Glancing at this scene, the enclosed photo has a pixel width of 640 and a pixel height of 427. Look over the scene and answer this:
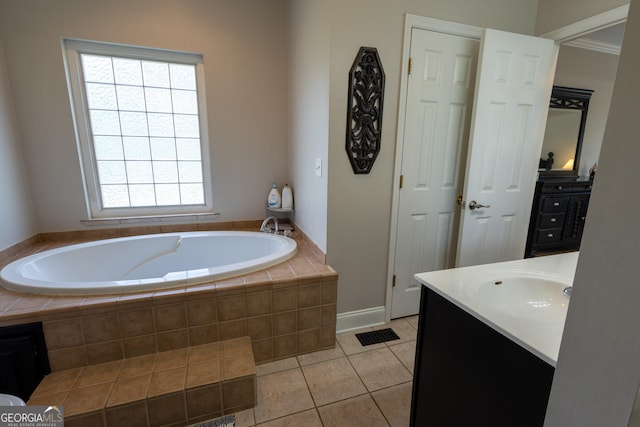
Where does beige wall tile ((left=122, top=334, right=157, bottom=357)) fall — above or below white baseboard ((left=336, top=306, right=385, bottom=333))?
above

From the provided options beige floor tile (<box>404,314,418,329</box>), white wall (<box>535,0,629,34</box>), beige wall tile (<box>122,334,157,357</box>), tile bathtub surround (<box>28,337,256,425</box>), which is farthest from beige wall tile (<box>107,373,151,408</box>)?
white wall (<box>535,0,629,34</box>)

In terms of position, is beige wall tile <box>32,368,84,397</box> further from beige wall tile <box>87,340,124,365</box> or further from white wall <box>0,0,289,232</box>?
white wall <box>0,0,289,232</box>

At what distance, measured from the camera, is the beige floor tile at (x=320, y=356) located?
1828 mm

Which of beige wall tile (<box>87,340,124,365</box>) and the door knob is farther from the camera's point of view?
the door knob

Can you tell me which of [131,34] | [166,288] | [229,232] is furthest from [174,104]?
[166,288]

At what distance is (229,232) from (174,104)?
119 centimetres

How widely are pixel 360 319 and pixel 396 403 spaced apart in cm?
67

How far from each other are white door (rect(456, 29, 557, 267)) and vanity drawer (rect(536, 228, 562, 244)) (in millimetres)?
1218

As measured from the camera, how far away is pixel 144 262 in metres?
2.38

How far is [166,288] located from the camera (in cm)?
162

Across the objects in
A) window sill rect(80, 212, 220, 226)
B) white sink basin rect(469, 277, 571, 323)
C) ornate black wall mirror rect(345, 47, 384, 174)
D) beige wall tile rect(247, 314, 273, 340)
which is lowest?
beige wall tile rect(247, 314, 273, 340)

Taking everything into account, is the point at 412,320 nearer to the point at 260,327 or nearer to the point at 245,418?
the point at 260,327

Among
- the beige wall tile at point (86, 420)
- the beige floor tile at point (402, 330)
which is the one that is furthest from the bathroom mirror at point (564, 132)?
the beige wall tile at point (86, 420)

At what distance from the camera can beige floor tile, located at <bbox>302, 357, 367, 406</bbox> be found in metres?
1.57
